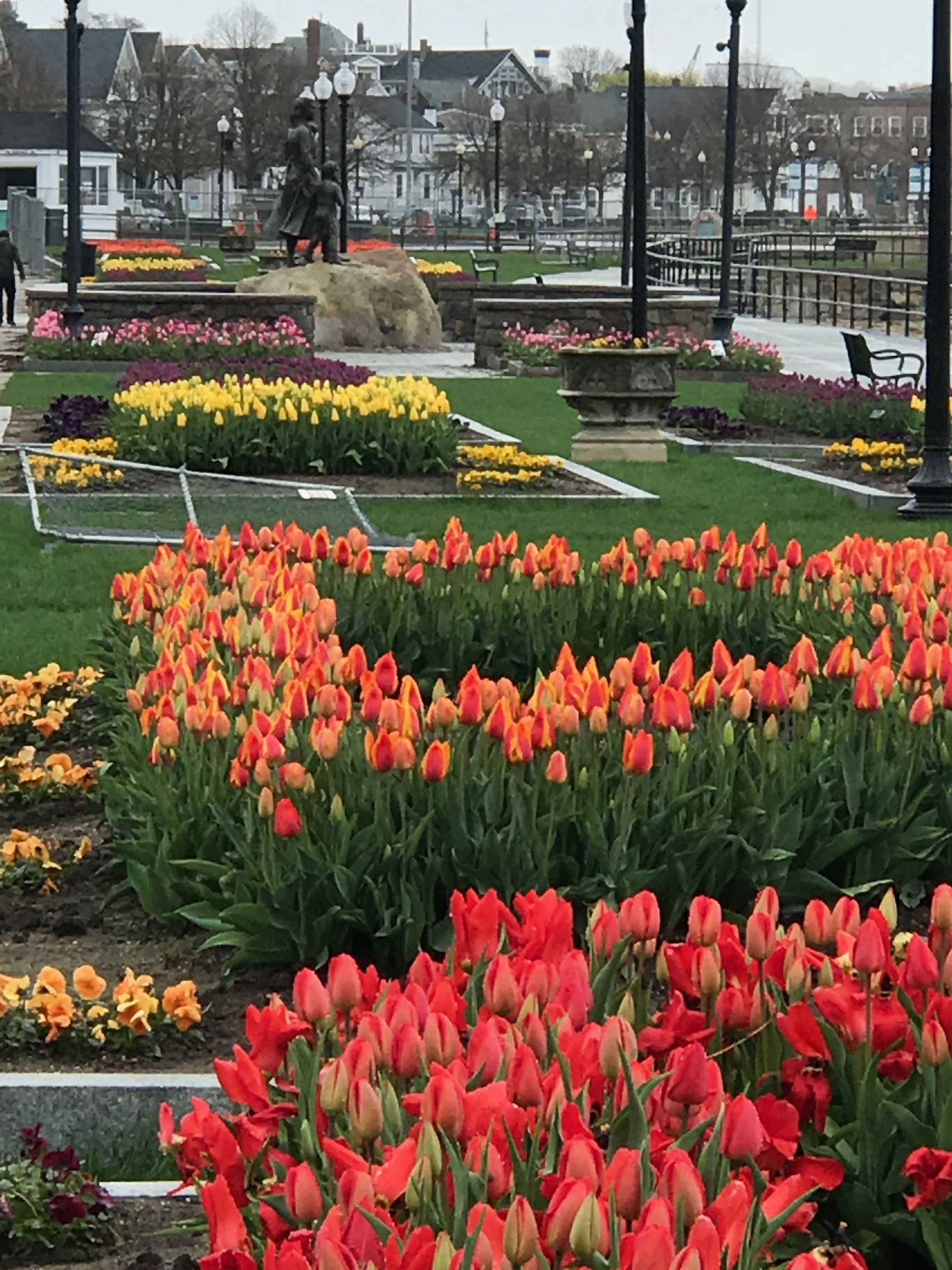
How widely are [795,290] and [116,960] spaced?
162 ft

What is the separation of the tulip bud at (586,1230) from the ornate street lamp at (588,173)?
87.7 meters

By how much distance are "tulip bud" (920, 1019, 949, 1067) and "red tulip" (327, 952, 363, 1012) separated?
79 centimetres

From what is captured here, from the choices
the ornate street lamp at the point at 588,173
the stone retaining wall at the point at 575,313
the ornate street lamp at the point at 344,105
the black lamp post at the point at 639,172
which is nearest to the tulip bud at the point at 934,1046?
the black lamp post at the point at 639,172

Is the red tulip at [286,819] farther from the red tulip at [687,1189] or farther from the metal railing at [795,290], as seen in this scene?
the metal railing at [795,290]

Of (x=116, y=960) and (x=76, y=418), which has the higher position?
(x=76, y=418)

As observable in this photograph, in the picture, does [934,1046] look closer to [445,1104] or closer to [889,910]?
[889,910]

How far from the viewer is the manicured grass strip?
70.4ft

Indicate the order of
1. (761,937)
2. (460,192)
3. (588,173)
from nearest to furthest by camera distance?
(761,937) < (460,192) < (588,173)

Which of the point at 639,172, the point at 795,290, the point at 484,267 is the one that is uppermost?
the point at 484,267

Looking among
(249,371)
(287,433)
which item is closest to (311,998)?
(287,433)

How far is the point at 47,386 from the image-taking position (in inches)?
914

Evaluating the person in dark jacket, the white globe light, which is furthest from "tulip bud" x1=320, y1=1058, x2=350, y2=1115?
the white globe light

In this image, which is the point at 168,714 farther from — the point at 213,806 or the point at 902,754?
the point at 902,754

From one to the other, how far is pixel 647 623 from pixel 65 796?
2.08 meters
